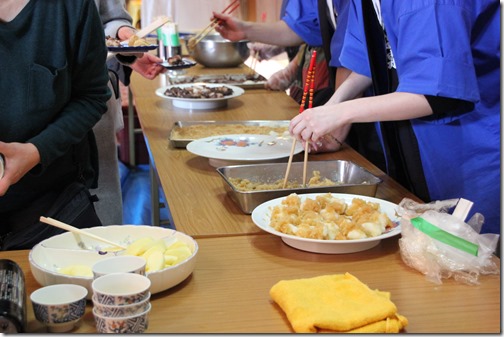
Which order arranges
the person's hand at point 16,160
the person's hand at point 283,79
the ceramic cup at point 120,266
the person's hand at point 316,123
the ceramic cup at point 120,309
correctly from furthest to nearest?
1. the person's hand at point 283,79
2. the person's hand at point 316,123
3. the person's hand at point 16,160
4. the ceramic cup at point 120,266
5. the ceramic cup at point 120,309

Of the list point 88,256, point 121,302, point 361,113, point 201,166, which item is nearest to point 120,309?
point 121,302

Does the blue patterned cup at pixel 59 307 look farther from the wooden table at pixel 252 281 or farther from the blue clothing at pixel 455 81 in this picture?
the blue clothing at pixel 455 81

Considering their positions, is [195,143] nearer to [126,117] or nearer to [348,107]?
[348,107]

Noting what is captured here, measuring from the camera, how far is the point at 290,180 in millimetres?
2035

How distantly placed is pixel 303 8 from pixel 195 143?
4.28 feet

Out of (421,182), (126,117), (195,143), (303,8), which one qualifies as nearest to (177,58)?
(303,8)

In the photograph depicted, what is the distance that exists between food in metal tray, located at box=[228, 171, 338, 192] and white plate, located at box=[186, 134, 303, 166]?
19 centimetres

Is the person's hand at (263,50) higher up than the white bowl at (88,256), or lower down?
lower down

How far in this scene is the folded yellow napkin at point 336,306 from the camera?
1.18 metres

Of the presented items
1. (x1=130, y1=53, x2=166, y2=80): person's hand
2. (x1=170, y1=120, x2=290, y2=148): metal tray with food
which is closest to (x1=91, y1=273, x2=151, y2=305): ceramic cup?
(x1=170, y1=120, x2=290, y2=148): metal tray with food

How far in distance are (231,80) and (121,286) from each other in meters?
2.54

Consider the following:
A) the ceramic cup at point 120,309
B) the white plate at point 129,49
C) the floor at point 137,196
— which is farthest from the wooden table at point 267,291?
the floor at point 137,196

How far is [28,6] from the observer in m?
1.85

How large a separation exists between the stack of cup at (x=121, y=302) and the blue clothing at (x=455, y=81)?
91cm
